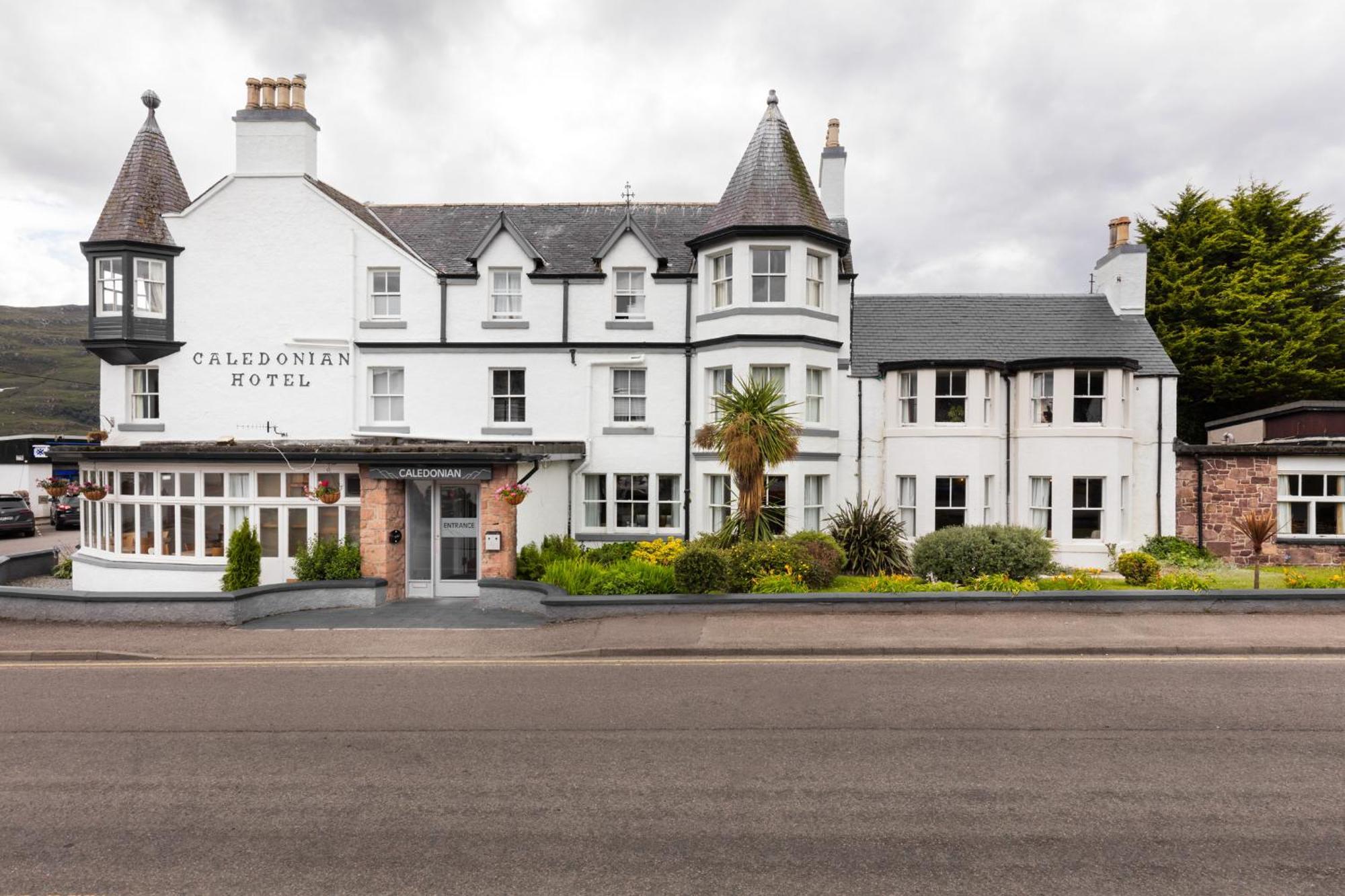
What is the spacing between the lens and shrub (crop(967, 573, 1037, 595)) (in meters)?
13.9

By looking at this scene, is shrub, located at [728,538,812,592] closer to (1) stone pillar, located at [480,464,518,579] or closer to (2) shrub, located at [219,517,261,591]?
(1) stone pillar, located at [480,464,518,579]

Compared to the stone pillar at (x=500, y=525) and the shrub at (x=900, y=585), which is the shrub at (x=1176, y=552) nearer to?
the shrub at (x=900, y=585)

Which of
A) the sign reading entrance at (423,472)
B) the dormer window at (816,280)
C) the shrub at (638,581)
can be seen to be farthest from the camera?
the dormer window at (816,280)

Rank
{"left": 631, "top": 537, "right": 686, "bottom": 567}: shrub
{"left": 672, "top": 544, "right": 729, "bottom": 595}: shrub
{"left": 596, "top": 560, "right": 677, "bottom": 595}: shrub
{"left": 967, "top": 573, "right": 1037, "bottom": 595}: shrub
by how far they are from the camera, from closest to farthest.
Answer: {"left": 672, "top": 544, "right": 729, "bottom": 595}: shrub < {"left": 967, "top": 573, "right": 1037, "bottom": 595}: shrub < {"left": 596, "top": 560, "right": 677, "bottom": 595}: shrub < {"left": 631, "top": 537, "right": 686, "bottom": 567}: shrub

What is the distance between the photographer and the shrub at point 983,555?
15086 mm

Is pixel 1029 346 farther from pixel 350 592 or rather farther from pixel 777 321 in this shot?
pixel 350 592

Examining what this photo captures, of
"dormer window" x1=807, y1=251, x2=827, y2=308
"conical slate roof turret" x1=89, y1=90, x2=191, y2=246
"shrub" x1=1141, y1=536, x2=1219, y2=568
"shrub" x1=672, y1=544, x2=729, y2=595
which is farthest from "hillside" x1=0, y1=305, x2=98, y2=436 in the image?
"shrub" x1=1141, y1=536, x2=1219, y2=568

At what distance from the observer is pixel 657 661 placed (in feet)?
35.8

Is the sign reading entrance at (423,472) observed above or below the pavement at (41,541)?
above

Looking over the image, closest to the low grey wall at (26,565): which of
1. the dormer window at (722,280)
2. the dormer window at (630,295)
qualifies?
the dormer window at (630,295)

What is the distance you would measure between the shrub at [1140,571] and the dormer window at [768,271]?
10.4m

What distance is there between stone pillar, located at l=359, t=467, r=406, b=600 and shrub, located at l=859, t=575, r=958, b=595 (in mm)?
→ 10512

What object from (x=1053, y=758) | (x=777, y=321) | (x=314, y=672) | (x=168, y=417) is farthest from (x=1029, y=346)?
(x=168, y=417)

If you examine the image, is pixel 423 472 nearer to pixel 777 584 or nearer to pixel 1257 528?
pixel 777 584
